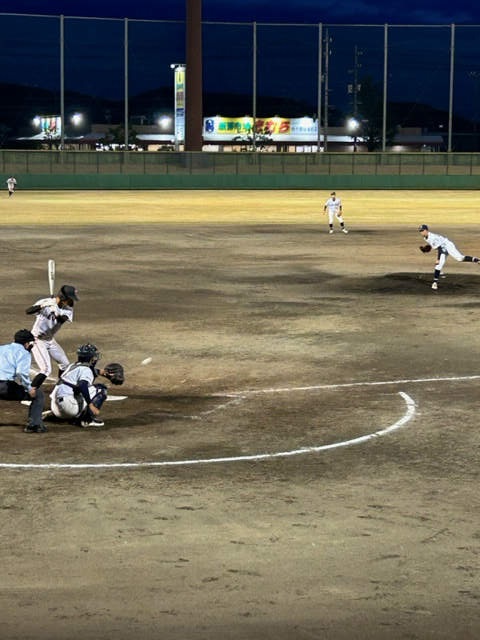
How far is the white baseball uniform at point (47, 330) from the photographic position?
16203 mm

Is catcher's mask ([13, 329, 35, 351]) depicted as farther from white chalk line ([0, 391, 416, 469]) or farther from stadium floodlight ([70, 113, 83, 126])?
stadium floodlight ([70, 113, 83, 126])

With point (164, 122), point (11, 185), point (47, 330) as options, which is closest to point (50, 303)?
point (47, 330)

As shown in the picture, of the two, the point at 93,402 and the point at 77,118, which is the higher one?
the point at 77,118

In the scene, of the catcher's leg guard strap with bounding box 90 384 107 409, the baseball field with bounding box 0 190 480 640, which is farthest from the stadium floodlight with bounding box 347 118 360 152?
the catcher's leg guard strap with bounding box 90 384 107 409

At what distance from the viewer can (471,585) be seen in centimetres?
927

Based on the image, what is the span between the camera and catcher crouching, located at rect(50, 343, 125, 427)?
Result: 14750mm

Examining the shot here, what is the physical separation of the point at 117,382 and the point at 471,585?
6.53 meters

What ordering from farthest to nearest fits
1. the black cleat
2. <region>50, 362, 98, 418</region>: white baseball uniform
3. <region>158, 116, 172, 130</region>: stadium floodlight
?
<region>158, 116, 172, 130</region>: stadium floodlight, <region>50, 362, 98, 418</region>: white baseball uniform, the black cleat

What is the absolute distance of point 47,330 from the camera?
54.0ft

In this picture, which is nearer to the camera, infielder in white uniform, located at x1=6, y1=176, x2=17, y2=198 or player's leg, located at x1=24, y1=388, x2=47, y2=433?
player's leg, located at x1=24, y1=388, x2=47, y2=433

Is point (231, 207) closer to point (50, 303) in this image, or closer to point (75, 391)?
point (50, 303)

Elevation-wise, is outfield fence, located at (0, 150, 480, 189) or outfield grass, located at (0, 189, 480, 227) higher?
outfield fence, located at (0, 150, 480, 189)

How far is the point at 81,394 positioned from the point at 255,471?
319 cm

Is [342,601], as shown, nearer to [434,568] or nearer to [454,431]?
[434,568]
